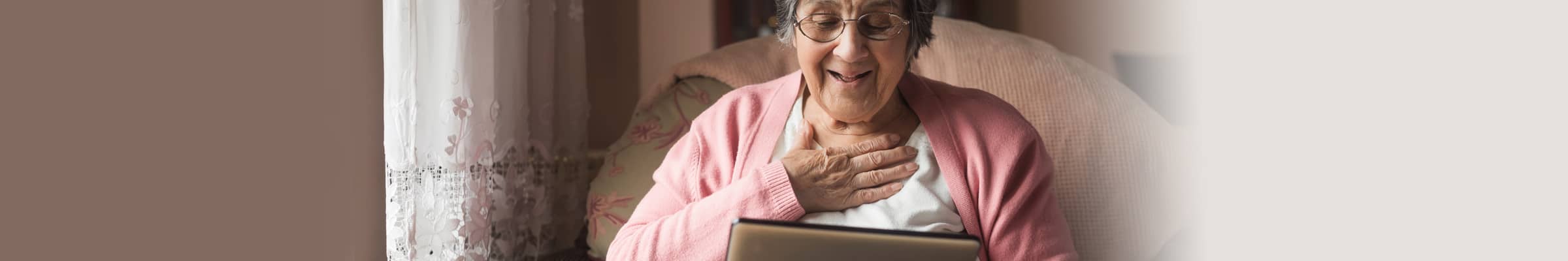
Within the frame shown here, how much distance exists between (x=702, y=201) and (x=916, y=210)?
205 mm

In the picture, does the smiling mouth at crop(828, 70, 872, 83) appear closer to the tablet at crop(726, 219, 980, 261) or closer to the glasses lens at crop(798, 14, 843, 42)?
the glasses lens at crop(798, 14, 843, 42)

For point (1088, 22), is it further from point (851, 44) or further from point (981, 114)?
point (851, 44)

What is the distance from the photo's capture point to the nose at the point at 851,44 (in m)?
0.88

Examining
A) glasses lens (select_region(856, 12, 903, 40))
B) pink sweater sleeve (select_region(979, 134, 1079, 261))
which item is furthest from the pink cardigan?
glasses lens (select_region(856, 12, 903, 40))

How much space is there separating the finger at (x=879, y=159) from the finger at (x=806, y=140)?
0.06 meters

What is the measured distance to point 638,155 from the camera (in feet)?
4.84

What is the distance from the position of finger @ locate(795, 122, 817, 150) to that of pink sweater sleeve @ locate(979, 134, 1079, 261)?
172mm

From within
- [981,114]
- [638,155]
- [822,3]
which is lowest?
[638,155]

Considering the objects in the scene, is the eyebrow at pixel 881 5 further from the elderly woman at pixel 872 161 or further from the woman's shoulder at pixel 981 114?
the woman's shoulder at pixel 981 114

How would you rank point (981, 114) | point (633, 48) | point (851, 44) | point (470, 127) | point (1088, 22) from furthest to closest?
point (633, 48), point (1088, 22), point (470, 127), point (981, 114), point (851, 44)

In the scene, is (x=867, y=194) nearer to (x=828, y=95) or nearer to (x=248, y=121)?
(x=828, y=95)

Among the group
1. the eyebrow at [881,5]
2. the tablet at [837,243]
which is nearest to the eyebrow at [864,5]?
the eyebrow at [881,5]

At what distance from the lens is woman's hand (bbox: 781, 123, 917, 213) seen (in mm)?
919

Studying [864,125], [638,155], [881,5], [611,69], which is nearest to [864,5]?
[881,5]
